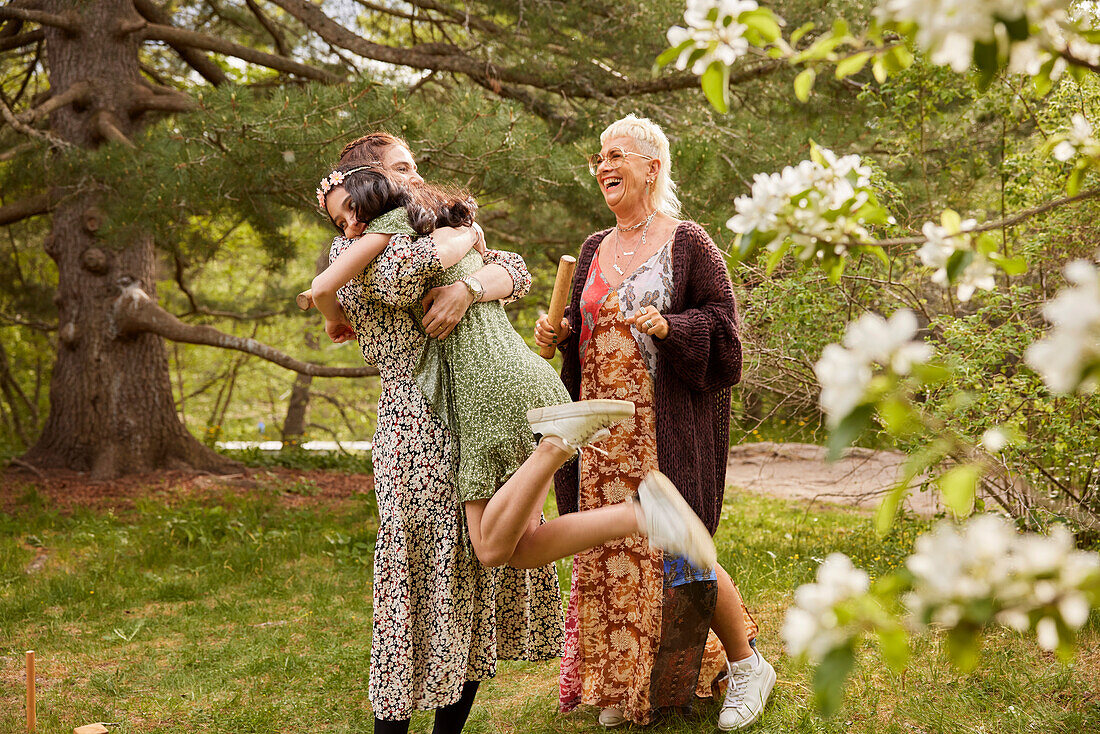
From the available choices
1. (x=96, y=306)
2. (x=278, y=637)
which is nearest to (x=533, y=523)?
(x=278, y=637)

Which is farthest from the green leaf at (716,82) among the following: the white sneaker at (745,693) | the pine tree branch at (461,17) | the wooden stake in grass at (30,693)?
the pine tree branch at (461,17)

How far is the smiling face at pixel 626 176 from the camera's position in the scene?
102 inches

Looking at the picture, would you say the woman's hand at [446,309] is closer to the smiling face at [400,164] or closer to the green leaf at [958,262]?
the smiling face at [400,164]

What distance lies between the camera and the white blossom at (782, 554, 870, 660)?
2.43 feet

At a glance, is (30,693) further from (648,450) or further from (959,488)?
(959,488)

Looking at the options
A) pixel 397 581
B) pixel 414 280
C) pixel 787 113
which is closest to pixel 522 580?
pixel 397 581

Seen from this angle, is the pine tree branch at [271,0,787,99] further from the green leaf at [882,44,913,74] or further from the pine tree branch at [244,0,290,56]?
the green leaf at [882,44,913,74]

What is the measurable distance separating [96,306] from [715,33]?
654 centimetres

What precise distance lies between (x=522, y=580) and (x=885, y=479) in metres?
3.69

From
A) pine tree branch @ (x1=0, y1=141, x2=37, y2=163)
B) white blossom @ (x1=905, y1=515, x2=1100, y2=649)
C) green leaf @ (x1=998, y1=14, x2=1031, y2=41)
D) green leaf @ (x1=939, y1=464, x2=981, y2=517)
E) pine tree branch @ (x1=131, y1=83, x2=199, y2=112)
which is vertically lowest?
white blossom @ (x1=905, y1=515, x2=1100, y2=649)

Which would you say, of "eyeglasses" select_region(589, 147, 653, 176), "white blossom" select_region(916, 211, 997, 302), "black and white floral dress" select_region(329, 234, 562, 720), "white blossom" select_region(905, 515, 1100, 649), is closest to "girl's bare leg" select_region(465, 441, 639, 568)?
"black and white floral dress" select_region(329, 234, 562, 720)

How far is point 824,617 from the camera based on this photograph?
2.47 feet

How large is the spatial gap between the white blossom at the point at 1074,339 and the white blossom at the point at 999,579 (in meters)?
0.14

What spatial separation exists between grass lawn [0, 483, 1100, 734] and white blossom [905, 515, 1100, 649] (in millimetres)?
2007
